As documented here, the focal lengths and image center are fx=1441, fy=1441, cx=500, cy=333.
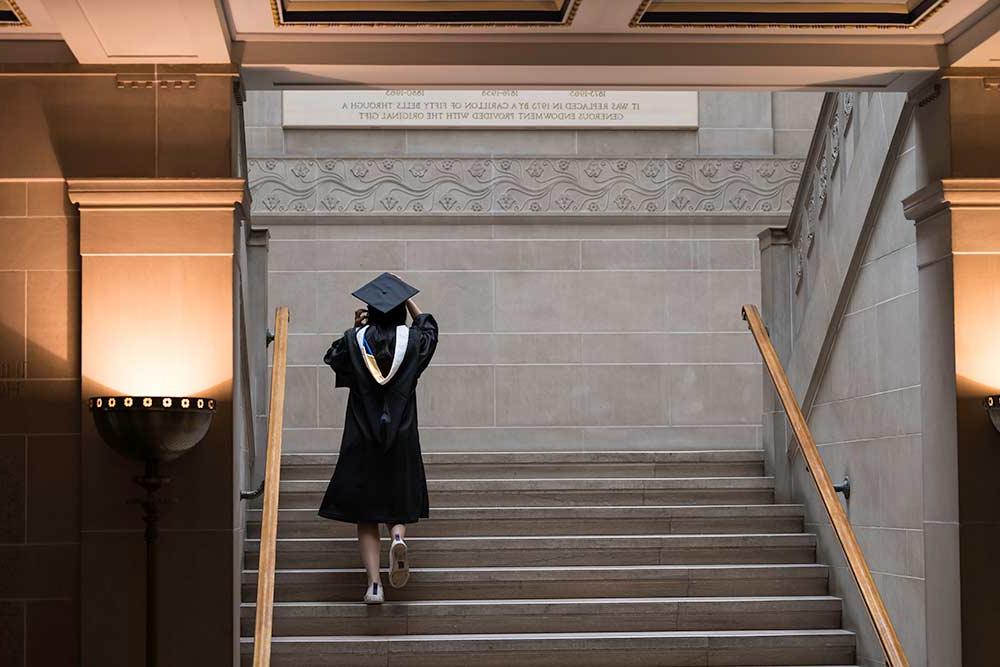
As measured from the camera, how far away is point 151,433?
5500mm

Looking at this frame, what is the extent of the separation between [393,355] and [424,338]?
223mm

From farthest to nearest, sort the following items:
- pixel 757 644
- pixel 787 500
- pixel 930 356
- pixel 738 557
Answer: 1. pixel 787 500
2. pixel 738 557
3. pixel 757 644
4. pixel 930 356

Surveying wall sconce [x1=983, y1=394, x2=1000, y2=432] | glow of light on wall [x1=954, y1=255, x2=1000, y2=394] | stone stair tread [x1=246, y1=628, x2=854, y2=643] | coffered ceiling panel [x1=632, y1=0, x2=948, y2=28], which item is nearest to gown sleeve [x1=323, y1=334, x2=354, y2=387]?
stone stair tread [x1=246, y1=628, x2=854, y2=643]

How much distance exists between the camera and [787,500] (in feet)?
28.3

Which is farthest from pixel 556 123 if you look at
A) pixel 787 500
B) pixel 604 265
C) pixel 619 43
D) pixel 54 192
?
pixel 54 192

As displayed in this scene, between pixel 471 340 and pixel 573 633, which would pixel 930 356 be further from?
pixel 471 340

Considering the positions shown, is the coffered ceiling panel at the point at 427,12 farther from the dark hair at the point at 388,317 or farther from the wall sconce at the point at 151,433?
the dark hair at the point at 388,317

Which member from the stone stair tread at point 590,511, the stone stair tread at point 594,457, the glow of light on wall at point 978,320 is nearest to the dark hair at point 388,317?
the stone stair tread at point 590,511

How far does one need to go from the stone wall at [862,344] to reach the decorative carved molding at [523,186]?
2322 millimetres

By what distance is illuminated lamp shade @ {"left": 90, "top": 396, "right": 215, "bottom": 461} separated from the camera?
17.9 feet

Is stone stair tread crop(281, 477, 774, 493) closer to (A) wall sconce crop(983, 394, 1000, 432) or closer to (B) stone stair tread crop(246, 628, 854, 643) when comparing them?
(B) stone stair tread crop(246, 628, 854, 643)

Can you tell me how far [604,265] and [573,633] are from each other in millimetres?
4613

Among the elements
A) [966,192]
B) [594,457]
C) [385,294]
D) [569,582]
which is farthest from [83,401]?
[594,457]

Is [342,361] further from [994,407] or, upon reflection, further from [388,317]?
[994,407]
